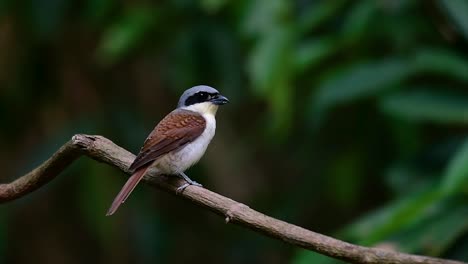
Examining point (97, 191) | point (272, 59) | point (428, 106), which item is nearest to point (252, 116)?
point (97, 191)

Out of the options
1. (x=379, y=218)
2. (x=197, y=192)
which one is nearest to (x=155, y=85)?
(x=379, y=218)

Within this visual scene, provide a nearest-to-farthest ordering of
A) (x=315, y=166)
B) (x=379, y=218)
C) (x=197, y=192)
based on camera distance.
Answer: (x=197, y=192) < (x=379, y=218) < (x=315, y=166)

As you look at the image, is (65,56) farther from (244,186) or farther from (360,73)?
(360,73)

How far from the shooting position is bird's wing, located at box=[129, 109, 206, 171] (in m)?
3.44

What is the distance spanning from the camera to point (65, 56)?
6395 millimetres

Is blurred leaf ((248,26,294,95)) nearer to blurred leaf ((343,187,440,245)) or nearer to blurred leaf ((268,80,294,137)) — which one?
blurred leaf ((268,80,294,137))

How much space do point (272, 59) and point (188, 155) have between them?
2.94 feet

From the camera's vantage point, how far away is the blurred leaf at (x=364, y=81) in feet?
14.1

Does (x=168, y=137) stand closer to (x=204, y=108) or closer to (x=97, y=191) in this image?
(x=204, y=108)

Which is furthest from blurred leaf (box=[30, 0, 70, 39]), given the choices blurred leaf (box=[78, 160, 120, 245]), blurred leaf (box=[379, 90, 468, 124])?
blurred leaf (box=[379, 90, 468, 124])

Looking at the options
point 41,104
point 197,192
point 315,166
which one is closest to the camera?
point 197,192

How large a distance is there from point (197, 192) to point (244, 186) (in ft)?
14.1

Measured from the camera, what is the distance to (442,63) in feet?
13.7

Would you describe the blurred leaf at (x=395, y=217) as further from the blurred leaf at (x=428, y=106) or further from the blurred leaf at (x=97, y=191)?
the blurred leaf at (x=97, y=191)
